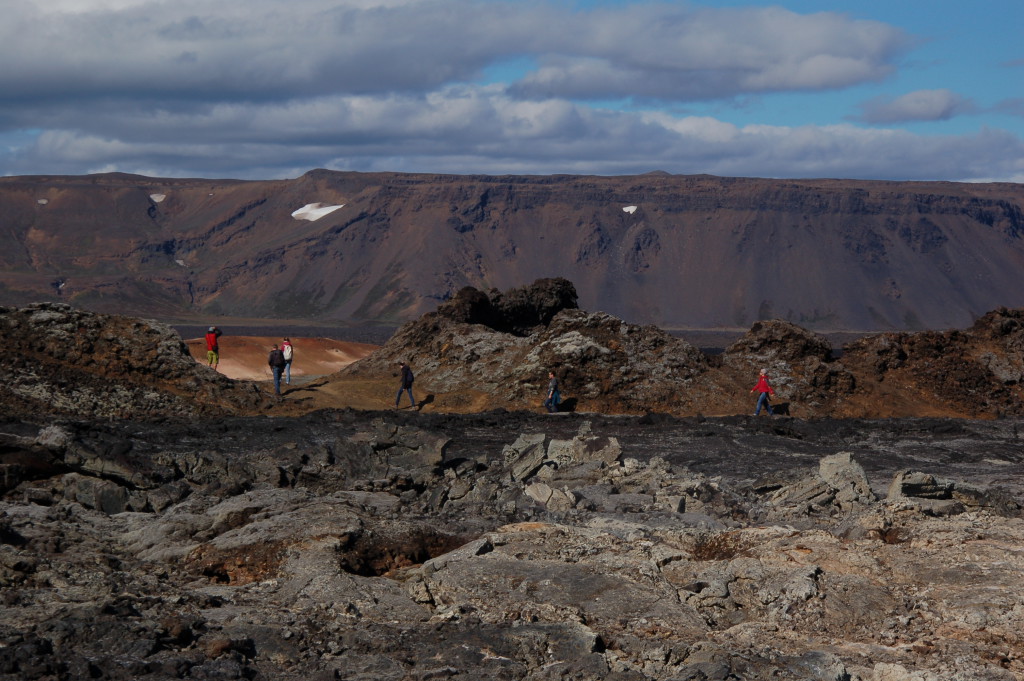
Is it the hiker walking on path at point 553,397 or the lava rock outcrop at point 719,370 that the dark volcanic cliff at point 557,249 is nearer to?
the lava rock outcrop at point 719,370

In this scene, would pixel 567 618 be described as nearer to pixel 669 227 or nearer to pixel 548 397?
pixel 548 397

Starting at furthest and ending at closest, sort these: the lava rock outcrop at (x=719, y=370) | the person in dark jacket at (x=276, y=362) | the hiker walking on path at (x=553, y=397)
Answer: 1. the lava rock outcrop at (x=719, y=370)
2. the person in dark jacket at (x=276, y=362)
3. the hiker walking on path at (x=553, y=397)

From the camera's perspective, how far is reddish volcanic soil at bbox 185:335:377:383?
47.8m

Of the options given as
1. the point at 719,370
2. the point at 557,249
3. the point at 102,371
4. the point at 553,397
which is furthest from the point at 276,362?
the point at 557,249

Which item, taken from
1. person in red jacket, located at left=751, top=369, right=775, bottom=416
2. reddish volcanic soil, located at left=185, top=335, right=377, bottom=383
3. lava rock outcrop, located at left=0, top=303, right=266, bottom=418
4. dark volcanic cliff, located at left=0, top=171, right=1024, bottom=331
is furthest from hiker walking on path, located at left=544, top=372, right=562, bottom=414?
dark volcanic cliff, located at left=0, top=171, right=1024, bottom=331

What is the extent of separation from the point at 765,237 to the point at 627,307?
2711 centimetres

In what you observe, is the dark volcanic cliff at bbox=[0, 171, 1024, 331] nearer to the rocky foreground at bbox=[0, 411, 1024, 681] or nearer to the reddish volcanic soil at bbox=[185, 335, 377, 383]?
the reddish volcanic soil at bbox=[185, 335, 377, 383]

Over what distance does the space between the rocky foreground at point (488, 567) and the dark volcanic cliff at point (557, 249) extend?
12479 centimetres

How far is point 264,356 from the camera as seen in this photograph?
5144 centimetres

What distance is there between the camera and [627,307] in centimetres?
14675

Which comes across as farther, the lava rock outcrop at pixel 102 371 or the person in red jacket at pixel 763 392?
the person in red jacket at pixel 763 392

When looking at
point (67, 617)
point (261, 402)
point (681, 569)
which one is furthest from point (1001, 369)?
point (67, 617)

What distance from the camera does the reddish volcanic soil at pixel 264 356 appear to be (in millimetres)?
47750

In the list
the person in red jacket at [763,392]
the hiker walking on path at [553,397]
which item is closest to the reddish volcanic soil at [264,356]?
the hiker walking on path at [553,397]
